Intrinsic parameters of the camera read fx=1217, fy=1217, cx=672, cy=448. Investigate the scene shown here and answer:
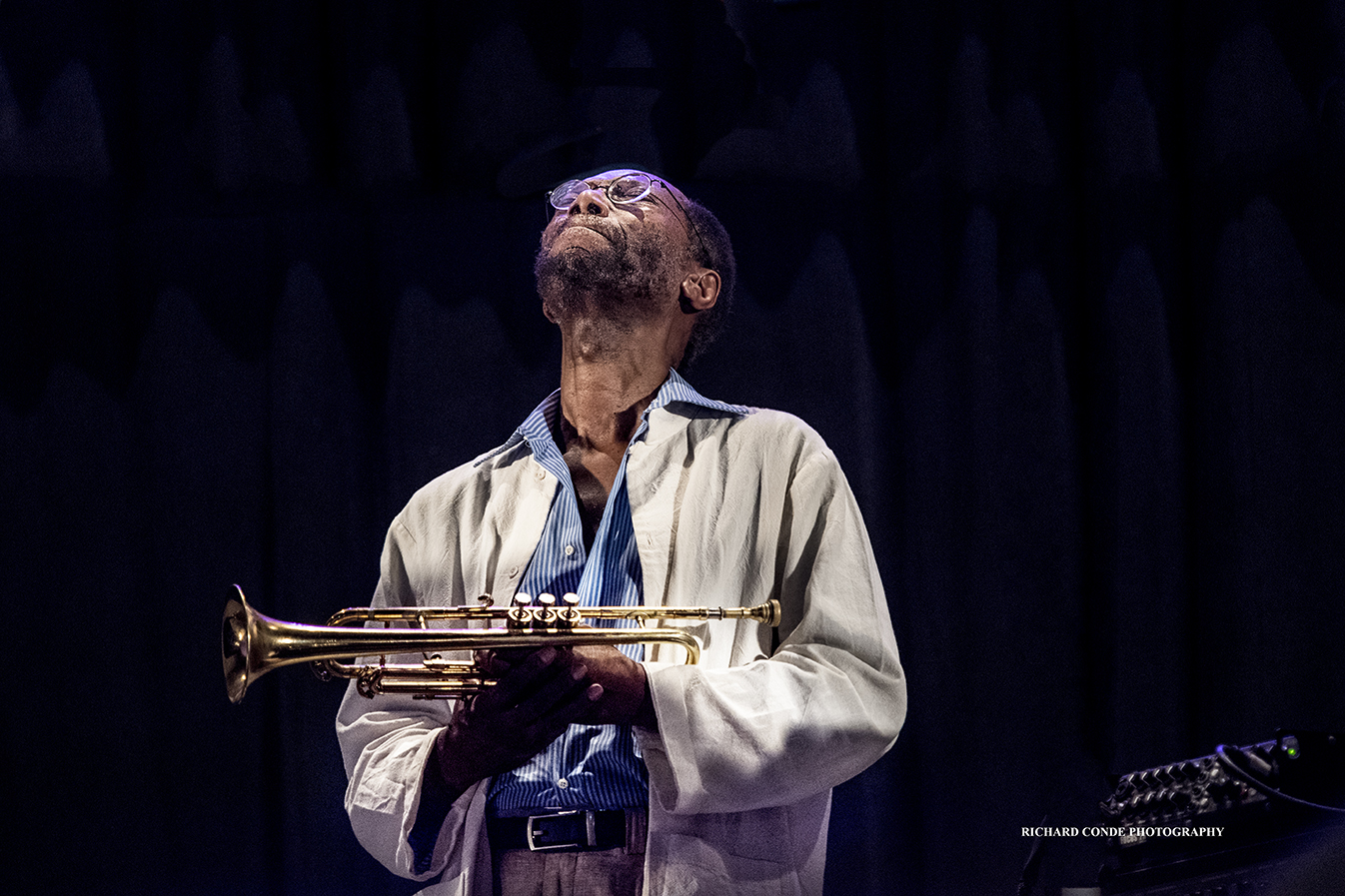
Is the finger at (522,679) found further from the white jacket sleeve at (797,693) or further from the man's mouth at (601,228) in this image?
the man's mouth at (601,228)

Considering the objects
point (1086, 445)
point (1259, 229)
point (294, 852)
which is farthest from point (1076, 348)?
point (294, 852)

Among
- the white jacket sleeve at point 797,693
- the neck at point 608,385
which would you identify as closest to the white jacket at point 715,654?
the white jacket sleeve at point 797,693

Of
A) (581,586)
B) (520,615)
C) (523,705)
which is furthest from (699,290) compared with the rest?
(523,705)

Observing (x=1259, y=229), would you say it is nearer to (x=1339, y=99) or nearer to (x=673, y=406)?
(x=1339, y=99)

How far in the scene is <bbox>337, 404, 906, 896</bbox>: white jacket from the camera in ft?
6.84

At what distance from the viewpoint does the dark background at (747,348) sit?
2.89m

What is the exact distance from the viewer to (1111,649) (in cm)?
288

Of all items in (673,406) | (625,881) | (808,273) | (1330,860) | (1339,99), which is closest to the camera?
(1330,860)

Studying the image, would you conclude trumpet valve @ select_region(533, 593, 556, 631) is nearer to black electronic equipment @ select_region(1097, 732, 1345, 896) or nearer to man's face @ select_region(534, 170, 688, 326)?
man's face @ select_region(534, 170, 688, 326)

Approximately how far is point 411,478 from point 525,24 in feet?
4.01

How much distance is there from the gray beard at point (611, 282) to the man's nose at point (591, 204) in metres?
0.07

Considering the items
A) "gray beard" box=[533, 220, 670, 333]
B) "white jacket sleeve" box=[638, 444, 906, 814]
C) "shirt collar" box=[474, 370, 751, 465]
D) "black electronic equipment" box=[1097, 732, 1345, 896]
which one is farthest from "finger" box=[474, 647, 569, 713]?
"black electronic equipment" box=[1097, 732, 1345, 896]

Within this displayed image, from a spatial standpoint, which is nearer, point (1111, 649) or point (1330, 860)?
point (1330, 860)

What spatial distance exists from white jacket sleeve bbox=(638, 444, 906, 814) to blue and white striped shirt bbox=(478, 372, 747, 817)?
0.10 m
